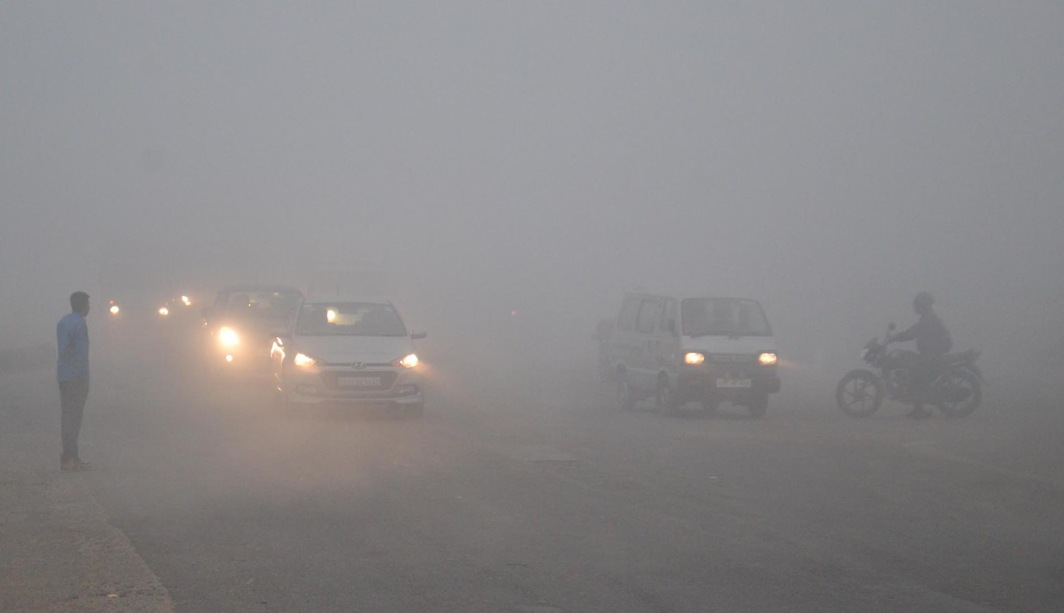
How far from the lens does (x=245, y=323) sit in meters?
23.9

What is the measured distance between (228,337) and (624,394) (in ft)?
27.4

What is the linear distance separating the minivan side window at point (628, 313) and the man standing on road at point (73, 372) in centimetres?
1037

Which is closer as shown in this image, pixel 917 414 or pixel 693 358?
pixel 693 358

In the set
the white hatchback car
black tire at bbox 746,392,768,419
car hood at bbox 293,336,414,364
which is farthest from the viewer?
black tire at bbox 746,392,768,419

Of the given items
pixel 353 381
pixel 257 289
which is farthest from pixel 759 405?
pixel 257 289

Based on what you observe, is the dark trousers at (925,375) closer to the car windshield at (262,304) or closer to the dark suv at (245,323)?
the dark suv at (245,323)

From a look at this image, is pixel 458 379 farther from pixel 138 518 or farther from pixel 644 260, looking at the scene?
pixel 644 260

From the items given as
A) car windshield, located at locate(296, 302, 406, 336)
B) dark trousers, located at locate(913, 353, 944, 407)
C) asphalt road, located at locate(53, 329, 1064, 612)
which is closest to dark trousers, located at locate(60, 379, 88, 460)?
asphalt road, located at locate(53, 329, 1064, 612)

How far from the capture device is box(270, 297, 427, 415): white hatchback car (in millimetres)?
16750

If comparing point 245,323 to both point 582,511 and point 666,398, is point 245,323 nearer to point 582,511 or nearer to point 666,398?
point 666,398

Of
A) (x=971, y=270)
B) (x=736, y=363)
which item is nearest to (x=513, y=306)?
(x=971, y=270)

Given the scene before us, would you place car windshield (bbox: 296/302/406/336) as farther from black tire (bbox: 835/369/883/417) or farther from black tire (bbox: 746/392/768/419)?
black tire (bbox: 835/369/883/417)

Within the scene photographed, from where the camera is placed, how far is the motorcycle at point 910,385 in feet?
61.3

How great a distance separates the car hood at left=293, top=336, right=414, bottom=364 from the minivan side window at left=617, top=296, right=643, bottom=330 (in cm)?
454
